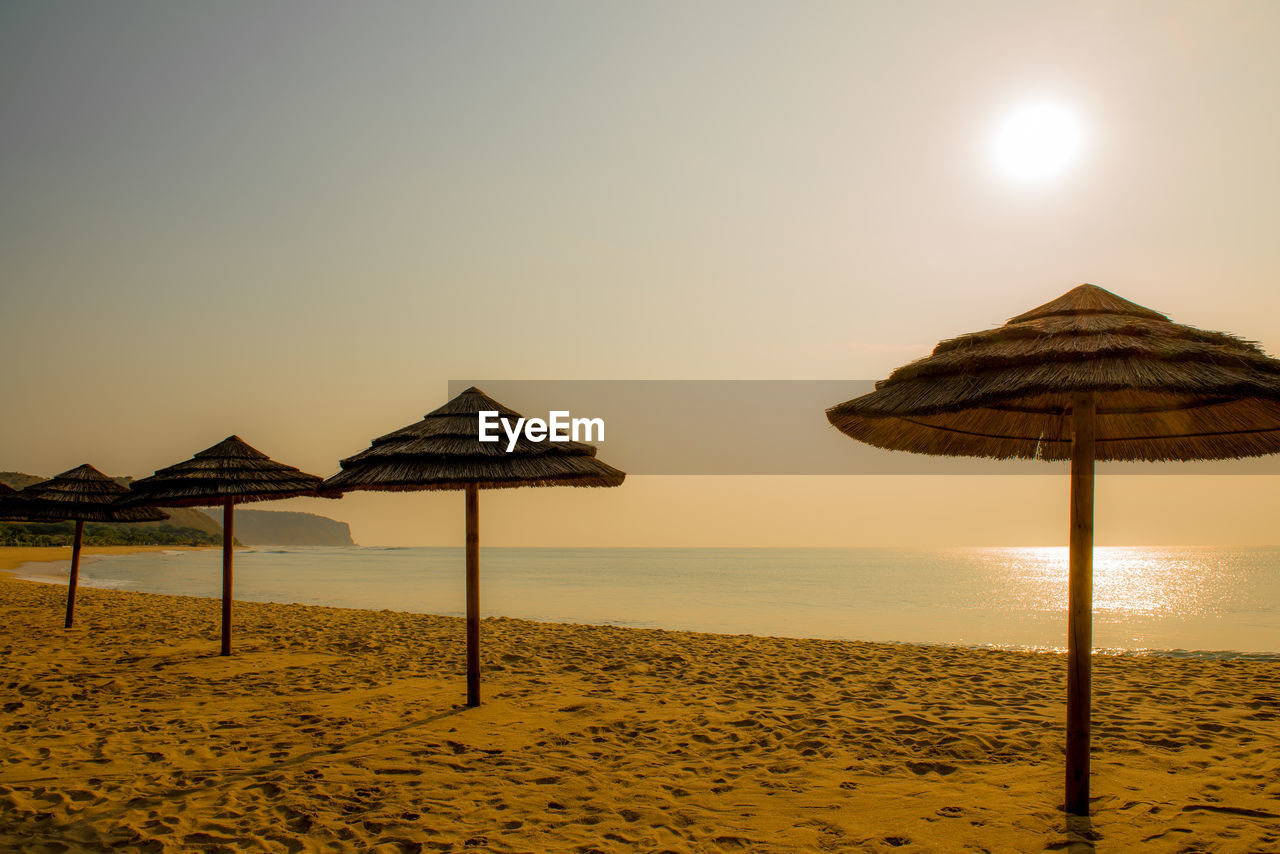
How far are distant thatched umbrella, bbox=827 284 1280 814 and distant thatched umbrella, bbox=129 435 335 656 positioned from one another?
733cm

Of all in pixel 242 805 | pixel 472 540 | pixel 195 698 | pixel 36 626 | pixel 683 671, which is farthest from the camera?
pixel 36 626

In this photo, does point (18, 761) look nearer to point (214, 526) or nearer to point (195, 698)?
point (195, 698)

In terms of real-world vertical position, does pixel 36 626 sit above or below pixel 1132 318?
below

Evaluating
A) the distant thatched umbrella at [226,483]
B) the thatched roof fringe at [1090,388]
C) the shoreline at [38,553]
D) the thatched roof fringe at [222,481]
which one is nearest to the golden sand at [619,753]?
the distant thatched umbrella at [226,483]

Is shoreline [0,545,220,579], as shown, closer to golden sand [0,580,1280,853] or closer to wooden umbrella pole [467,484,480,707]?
golden sand [0,580,1280,853]

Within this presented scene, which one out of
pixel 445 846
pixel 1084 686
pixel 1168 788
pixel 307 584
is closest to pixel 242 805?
pixel 445 846

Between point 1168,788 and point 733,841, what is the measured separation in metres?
2.88

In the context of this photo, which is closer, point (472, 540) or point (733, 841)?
point (733, 841)

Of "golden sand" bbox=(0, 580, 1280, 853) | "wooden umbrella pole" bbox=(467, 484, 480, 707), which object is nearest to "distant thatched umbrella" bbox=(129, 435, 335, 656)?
"golden sand" bbox=(0, 580, 1280, 853)

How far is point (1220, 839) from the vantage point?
149 inches

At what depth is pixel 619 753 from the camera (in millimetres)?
5473

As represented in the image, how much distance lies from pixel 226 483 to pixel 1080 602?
911 centimetres

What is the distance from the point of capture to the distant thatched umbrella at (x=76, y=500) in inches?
462

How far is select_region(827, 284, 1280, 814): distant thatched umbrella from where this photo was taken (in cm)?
344
